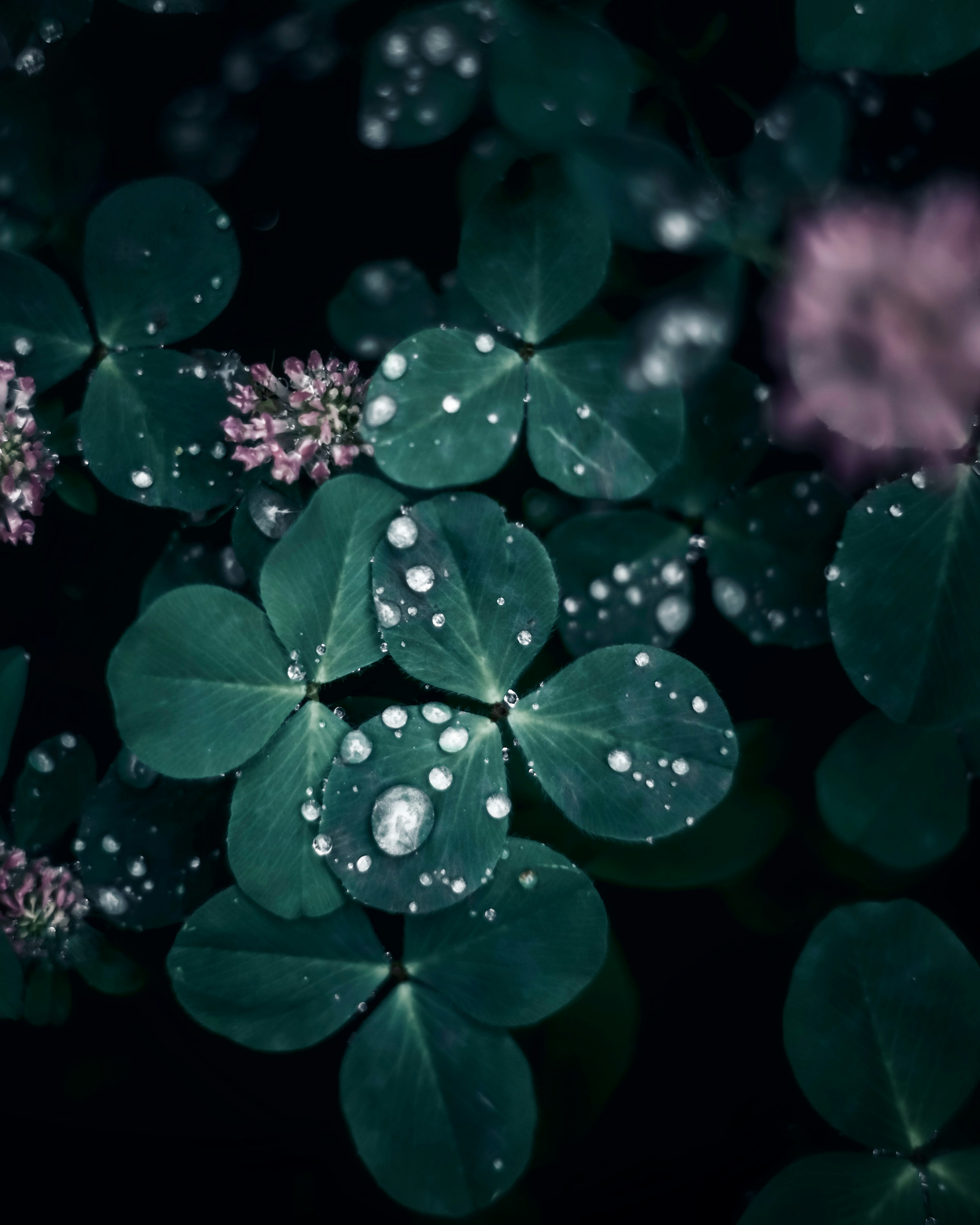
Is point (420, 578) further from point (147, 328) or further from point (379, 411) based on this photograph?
point (147, 328)

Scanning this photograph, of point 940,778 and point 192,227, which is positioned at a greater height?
point 192,227

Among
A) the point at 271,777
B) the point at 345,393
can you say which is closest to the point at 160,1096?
the point at 271,777

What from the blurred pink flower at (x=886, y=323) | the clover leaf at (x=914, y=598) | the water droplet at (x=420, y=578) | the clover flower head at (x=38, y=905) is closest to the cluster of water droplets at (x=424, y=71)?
the blurred pink flower at (x=886, y=323)

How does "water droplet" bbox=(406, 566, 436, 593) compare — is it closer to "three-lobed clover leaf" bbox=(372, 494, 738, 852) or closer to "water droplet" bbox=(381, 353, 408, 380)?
"three-lobed clover leaf" bbox=(372, 494, 738, 852)

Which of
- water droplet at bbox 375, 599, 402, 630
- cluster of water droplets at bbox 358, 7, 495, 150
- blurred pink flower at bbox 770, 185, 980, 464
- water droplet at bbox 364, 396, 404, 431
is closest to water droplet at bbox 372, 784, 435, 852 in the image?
water droplet at bbox 375, 599, 402, 630

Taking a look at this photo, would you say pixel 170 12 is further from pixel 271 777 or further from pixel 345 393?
pixel 271 777

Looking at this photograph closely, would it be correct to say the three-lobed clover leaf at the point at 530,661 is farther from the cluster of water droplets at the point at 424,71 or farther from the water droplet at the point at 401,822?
the cluster of water droplets at the point at 424,71

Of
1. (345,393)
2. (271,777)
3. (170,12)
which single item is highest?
(170,12)
